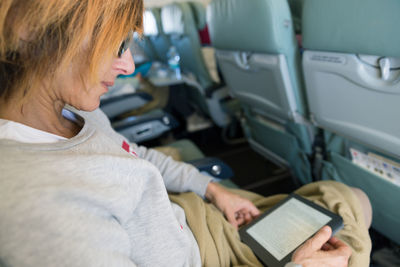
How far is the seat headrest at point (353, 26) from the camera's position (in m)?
0.73

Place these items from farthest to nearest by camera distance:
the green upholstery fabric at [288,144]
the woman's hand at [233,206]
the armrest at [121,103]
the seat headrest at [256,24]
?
the armrest at [121,103], the green upholstery fabric at [288,144], the seat headrest at [256,24], the woman's hand at [233,206]

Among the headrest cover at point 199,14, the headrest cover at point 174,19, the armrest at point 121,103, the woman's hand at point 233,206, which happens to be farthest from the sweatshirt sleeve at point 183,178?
the headrest cover at point 199,14

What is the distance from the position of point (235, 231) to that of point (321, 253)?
0.27 m

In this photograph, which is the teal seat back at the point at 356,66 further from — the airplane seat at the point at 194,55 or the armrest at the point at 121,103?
the airplane seat at the point at 194,55

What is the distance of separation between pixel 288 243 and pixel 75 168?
2.10 feet

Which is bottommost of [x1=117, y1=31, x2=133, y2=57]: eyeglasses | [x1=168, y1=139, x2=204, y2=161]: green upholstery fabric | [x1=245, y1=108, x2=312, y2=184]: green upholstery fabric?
[x1=245, y1=108, x2=312, y2=184]: green upholstery fabric

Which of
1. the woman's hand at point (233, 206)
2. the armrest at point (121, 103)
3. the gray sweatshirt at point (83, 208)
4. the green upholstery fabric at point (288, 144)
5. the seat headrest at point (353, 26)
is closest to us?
the gray sweatshirt at point (83, 208)

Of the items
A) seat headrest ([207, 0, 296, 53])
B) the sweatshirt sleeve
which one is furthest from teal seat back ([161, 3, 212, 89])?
the sweatshirt sleeve

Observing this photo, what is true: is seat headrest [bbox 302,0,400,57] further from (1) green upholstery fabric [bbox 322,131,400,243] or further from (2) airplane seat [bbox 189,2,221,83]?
(2) airplane seat [bbox 189,2,221,83]

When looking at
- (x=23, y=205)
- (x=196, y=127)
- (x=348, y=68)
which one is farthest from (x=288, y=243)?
(x=196, y=127)

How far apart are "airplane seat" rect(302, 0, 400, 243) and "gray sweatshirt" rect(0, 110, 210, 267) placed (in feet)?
2.36

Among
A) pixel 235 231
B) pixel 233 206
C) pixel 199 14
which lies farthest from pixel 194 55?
pixel 235 231

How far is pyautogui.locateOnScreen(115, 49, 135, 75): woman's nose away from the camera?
0.63m

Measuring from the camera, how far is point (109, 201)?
0.55 metres
